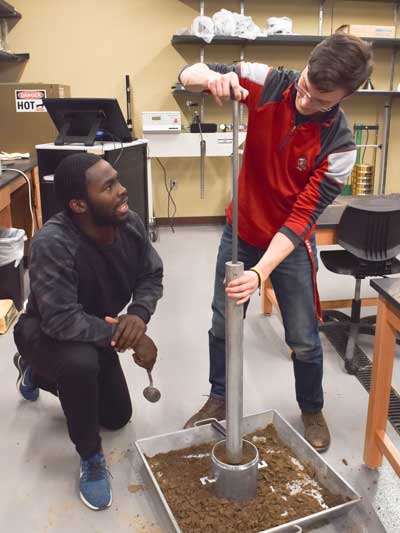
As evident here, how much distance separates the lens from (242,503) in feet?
4.34

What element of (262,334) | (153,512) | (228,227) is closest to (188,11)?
(262,334)

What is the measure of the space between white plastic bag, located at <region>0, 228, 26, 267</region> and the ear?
133 cm

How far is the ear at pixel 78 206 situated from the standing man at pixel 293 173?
0.43 m

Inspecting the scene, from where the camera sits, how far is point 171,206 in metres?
4.91

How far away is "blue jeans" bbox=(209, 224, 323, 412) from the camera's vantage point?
151 cm

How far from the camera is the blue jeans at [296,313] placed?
4.97ft

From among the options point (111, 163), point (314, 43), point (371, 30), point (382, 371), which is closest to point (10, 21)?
point (111, 163)

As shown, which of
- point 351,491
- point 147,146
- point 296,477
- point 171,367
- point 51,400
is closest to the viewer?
point 351,491

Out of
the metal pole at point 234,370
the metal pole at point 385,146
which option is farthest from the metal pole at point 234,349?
the metal pole at point 385,146

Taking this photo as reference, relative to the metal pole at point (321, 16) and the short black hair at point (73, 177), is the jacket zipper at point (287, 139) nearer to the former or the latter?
the short black hair at point (73, 177)

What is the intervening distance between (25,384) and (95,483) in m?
0.58

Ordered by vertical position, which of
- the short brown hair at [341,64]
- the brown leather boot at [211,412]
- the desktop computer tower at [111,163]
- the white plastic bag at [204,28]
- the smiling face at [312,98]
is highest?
the white plastic bag at [204,28]

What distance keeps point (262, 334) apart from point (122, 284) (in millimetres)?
1154

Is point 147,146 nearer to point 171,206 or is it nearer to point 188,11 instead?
point 171,206
